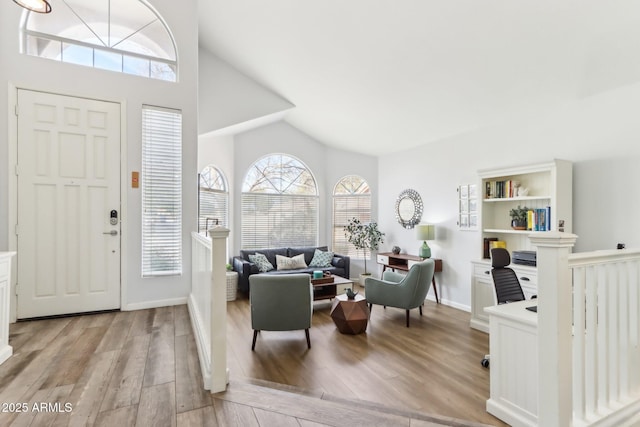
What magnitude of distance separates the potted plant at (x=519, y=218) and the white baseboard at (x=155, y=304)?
4.16 m

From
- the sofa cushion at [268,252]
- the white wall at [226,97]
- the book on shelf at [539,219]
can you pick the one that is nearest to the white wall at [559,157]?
the book on shelf at [539,219]

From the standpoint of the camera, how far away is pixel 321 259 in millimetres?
6223

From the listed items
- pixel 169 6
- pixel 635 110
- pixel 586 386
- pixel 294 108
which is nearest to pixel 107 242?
pixel 169 6

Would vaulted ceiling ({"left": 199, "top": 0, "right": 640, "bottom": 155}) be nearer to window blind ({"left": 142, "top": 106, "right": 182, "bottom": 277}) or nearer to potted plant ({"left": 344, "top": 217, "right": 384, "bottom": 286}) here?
window blind ({"left": 142, "top": 106, "right": 182, "bottom": 277})

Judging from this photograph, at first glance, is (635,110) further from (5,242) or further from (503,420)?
(5,242)

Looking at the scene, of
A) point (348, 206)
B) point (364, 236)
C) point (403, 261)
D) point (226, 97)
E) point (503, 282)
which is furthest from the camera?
point (348, 206)

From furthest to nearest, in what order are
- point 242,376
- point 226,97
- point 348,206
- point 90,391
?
1. point 348,206
2. point 226,97
3. point 242,376
4. point 90,391

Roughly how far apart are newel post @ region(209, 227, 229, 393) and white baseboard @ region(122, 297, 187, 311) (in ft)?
6.56

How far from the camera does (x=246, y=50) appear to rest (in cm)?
452

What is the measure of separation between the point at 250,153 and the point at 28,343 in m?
4.54

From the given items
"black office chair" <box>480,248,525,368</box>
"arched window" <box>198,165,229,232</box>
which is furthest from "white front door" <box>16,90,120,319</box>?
"black office chair" <box>480,248,525,368</box>

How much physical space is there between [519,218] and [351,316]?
2.39 m

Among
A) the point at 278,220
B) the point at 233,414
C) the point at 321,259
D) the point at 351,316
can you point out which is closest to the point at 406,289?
the point at 351,316

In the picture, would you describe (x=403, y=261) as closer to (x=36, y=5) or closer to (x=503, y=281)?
(x=503, y=281)
